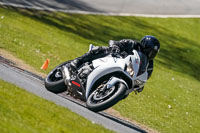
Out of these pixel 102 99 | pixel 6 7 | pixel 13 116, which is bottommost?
pixel 6 7

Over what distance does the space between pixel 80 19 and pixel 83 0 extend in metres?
4.15

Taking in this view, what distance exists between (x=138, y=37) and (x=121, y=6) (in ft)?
17.0

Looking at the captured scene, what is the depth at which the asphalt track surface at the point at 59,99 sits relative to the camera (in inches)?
388

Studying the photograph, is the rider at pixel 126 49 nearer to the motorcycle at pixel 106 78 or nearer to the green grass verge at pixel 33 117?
the motorcycle at pixel 106 78

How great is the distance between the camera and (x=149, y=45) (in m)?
10.1

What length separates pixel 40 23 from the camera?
80.4 feet

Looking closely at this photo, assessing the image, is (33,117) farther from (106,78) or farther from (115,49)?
(115,49)

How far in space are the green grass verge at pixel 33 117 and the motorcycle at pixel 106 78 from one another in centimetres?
89

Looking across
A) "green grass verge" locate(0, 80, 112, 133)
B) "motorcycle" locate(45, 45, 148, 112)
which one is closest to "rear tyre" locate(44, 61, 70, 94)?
"motorcycle" locate(45, 45, 148, 112)

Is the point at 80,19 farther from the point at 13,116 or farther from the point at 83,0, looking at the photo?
the point at 13,116

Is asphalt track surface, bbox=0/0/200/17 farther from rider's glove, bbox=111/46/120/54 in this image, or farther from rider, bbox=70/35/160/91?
rider's glove, bbox=111/46/120/54

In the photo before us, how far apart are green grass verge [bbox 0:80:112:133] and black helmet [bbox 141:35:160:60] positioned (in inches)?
88.9

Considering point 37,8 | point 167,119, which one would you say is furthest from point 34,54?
point 37,8

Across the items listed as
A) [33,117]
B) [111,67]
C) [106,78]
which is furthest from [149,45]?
[33,117]
